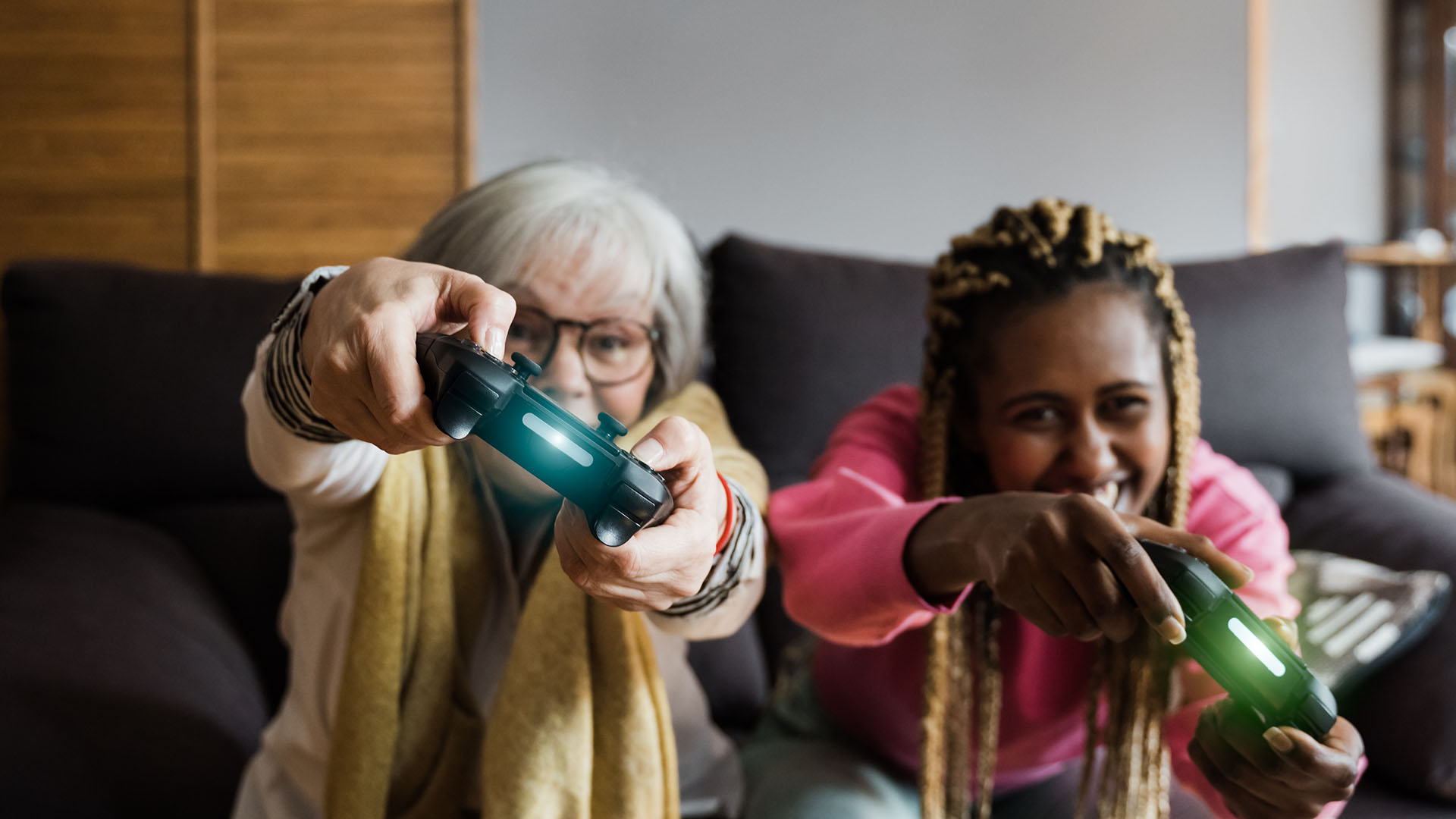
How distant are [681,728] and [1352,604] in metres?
0.66

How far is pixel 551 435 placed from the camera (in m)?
0.38

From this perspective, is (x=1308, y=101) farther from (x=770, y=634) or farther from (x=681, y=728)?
(x=681, y=728)

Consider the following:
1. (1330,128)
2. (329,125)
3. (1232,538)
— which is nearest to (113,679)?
(1232,538)

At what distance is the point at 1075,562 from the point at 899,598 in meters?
0.16

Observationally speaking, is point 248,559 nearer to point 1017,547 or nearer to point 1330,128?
point 1017,547

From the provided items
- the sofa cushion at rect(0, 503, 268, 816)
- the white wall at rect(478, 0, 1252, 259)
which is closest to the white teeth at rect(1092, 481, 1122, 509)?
the sofa cushion at rect(0, 503, 268, 816)

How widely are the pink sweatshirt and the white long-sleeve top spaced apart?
0.19 ft

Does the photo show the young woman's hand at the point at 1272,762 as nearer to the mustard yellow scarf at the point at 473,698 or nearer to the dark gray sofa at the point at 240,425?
the mustard yellow scarf at the point at 473,698

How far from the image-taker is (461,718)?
801 millimetres

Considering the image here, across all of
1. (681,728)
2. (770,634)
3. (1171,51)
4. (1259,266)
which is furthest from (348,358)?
(1171,51)

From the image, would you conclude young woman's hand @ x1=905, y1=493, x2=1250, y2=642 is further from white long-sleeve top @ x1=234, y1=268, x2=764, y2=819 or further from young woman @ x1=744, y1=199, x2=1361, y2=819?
white long-sleeve top @ x1=234, y1=268, x2=764, y2=819

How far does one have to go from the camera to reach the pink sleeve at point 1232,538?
0.73m

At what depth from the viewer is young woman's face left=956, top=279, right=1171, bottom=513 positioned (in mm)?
695

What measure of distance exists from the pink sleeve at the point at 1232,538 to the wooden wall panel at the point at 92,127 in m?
1.97
